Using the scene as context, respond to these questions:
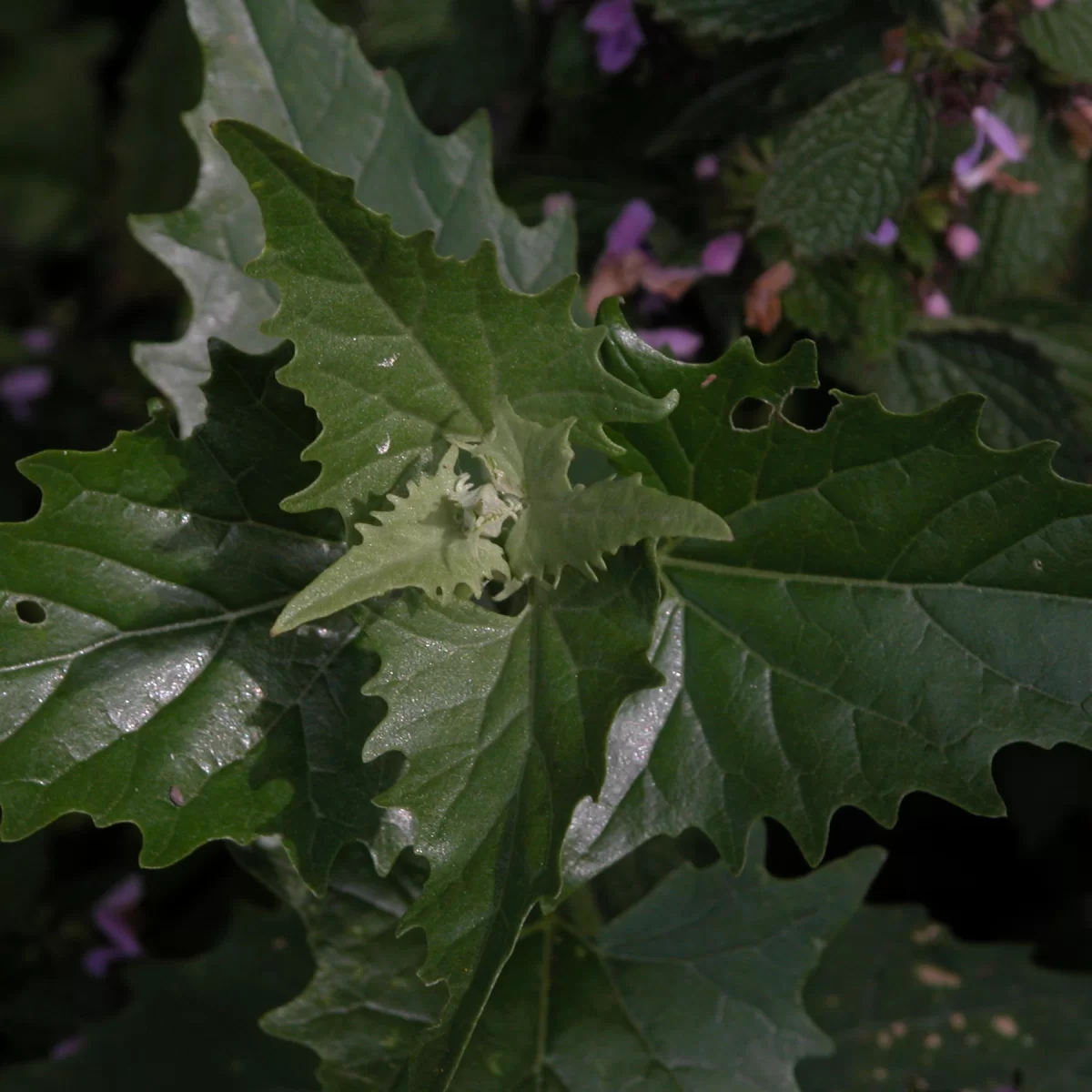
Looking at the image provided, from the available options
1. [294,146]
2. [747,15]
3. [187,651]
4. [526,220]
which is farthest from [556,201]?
[187,651]

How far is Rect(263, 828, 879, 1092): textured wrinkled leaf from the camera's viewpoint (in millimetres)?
1320

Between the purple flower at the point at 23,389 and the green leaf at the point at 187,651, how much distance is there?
1.49 m

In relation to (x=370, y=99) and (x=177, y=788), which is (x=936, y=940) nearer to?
(x=177, y=788)

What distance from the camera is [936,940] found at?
6.23ft

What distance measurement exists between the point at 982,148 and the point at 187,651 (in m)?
1.22

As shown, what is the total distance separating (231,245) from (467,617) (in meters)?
0.57

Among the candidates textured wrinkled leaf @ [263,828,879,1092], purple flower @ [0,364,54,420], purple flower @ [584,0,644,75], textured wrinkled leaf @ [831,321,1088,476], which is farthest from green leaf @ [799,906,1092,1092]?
purple flower @ [0,364,54,420]

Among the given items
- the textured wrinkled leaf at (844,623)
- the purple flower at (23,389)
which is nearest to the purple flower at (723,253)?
the textured wrinkled leaf at (844,623)

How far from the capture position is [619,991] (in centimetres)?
141

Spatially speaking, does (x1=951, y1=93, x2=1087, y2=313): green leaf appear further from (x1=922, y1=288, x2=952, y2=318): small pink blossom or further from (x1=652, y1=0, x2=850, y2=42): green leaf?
(x1=652, y1=0, x2=850, y2=42): green leaf

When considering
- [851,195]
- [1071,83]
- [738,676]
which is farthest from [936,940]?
[1071,83]

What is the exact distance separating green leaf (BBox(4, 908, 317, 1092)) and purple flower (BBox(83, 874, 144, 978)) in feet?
0.49

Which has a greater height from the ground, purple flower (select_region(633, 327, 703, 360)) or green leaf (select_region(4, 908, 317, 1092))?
purple flower (select_region(633, 327, 703, 360))

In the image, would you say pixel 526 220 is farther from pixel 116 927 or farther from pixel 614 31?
pixel 116 927
